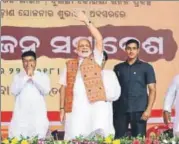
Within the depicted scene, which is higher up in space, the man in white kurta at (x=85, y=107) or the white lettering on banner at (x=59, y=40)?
the white lettering on banner at (x=59, y=40)

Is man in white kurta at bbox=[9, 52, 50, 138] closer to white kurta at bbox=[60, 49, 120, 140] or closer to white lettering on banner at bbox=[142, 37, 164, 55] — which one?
white kurta at bbox=[60, 49, 120, 140]

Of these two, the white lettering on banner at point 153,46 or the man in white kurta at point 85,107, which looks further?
the white lettering on banner at point 153,46

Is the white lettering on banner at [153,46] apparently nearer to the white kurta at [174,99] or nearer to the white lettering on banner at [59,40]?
the white kurta at [174,99]

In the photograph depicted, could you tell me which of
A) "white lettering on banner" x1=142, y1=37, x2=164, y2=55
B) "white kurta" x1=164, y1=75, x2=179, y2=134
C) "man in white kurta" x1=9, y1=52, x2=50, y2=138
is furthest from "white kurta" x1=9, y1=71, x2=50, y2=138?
"white kurta" x1=164, y1=75, x2=179, y2=134

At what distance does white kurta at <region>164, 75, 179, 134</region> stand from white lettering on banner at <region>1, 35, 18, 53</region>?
160 centimetres

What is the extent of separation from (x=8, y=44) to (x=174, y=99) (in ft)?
5.70

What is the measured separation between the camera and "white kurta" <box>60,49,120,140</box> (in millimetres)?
5523

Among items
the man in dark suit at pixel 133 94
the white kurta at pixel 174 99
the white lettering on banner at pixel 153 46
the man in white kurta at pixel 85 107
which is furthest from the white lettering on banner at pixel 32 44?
the white kurta at pixel 174 99

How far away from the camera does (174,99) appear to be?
221 inches

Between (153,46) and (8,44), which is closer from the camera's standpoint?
(8,44)

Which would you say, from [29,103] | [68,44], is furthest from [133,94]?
[29,103]

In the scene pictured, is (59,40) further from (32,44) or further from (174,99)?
(174,99)

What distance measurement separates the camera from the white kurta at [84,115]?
5523mm

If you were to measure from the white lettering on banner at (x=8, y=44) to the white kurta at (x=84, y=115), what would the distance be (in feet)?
1.84
